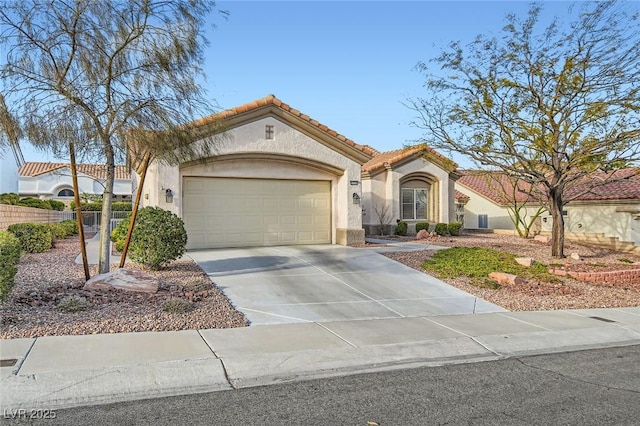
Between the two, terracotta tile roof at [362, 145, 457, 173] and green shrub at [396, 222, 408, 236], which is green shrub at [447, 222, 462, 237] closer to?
green shrub at [396, 222, 408, 236]

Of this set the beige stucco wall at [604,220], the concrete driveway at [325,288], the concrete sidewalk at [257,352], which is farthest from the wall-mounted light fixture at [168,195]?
the beige stucco wall at [604,220]

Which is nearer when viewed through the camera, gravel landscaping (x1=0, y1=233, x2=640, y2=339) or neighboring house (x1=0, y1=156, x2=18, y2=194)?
gravel landscaping (x1=0, y1=233, x2=640, y2=339)

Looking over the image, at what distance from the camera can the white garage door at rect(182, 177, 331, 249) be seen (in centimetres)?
1584

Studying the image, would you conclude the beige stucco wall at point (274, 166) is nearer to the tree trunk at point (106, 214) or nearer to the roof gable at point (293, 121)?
the roof gable at point (293, 121)

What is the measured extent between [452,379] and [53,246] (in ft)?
50.0

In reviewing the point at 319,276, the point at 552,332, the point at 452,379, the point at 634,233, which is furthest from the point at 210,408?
the point at 634,233

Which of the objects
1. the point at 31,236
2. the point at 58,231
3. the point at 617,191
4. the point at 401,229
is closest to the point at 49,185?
the point at 58,231

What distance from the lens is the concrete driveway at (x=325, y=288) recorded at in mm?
9203

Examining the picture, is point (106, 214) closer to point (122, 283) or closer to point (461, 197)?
point (122, 283)

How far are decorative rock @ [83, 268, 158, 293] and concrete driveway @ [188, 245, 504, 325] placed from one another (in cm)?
152

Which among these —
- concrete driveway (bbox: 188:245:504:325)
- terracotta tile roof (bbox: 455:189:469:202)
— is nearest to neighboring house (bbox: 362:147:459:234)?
terracotta tile roof (bbox: 455:189:469:202)

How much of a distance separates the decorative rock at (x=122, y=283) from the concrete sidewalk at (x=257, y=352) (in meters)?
2.36

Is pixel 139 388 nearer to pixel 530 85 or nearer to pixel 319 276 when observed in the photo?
pixel 319 276

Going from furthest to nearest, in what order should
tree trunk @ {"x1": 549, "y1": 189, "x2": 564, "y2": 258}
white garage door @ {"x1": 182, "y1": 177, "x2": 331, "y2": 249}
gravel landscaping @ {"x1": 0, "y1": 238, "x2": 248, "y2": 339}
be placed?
tree trunk @ {"x1": 549, "y1": 189, "x2": 564, "y2": 258} < white garage door @ {"x1": 182, "y1": 177, "x2": 331, "y2": 249} < gravel landscaping @ {"x1": 0, "y1": 238, "x2": 248, "y2": 339}
